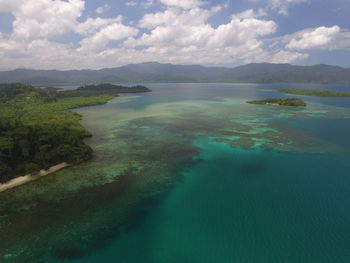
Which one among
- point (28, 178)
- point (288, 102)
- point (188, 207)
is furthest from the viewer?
point (288, 102)

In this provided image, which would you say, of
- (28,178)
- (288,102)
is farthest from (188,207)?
(288,102)

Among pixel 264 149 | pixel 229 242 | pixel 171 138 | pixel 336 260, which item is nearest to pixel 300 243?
pixel 336 260

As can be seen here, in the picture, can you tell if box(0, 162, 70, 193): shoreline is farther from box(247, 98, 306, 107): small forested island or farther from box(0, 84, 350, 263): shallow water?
box(247, 98, 306, 107): small forested island

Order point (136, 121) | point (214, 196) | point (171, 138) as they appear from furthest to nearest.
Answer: point (136, 121) < point (171, 138) < point (214, 196)

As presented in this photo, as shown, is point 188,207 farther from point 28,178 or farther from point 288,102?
point 288,102

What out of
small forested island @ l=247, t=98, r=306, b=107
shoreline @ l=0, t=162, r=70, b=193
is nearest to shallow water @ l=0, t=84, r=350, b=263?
shoreline @ l=0, t=162, r=70, b=193

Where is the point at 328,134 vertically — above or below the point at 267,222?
above

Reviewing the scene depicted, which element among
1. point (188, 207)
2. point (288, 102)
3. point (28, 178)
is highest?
point (288, 102)

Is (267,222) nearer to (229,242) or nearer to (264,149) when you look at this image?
(229,242)
